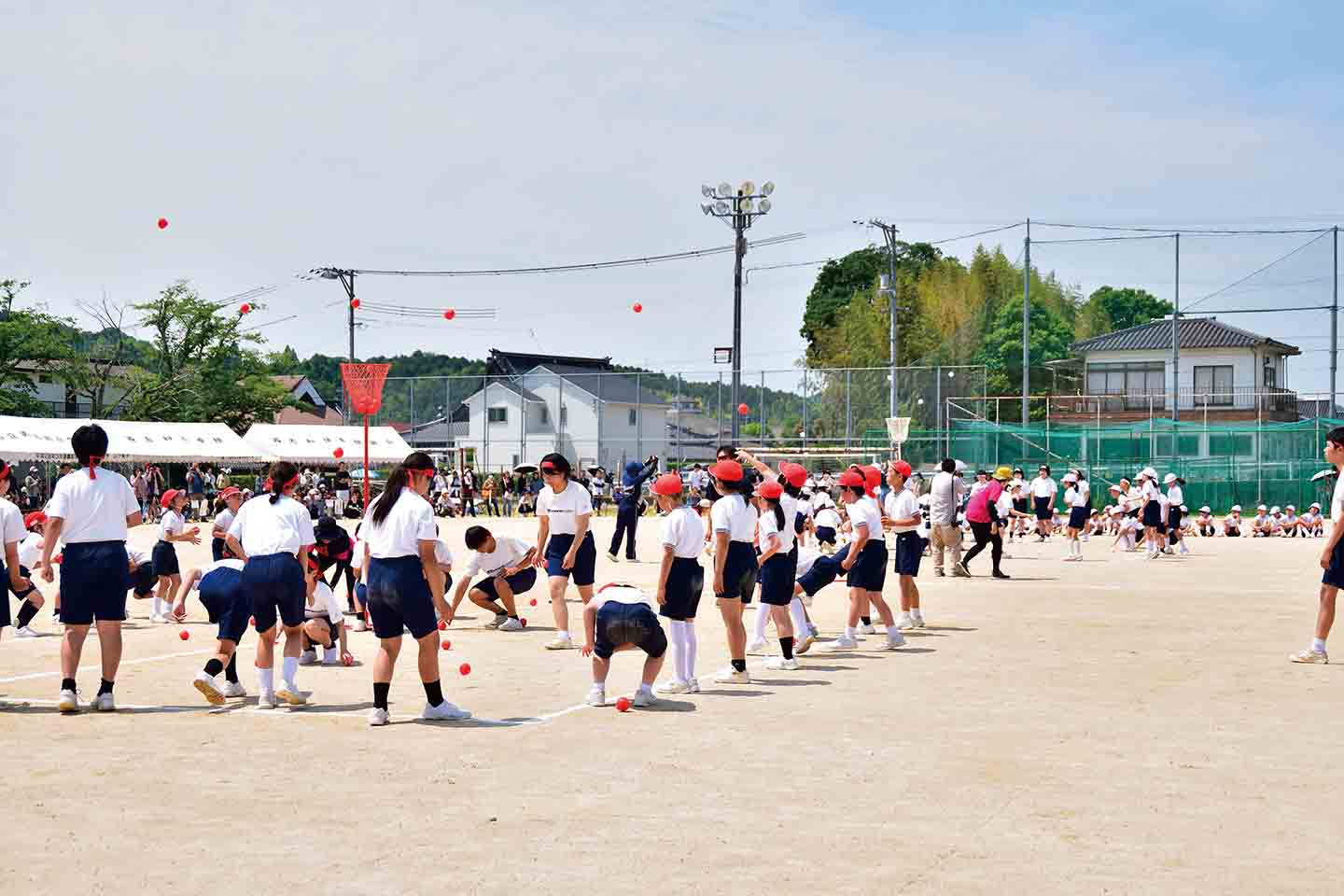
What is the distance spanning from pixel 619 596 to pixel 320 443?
4685cm

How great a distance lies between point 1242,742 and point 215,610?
279 inches

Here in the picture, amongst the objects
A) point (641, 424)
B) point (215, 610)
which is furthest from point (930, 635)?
point (641, 424)

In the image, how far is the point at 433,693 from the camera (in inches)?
367

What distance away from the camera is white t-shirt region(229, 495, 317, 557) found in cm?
964

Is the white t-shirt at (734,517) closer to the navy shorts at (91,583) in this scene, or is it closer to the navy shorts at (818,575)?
the navy shorts at (818,575)

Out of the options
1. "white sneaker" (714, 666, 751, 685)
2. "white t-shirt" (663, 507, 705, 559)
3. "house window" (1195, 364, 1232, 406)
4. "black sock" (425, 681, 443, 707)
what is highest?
"house window" (1195, 364, 1232, 406)

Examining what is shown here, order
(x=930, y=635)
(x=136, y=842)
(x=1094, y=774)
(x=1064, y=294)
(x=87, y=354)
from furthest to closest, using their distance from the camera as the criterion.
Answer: (x=1064, y=294), (x=87, y=354), (x=930, y=635), (x=1094, y=774), (x=136, y=842)

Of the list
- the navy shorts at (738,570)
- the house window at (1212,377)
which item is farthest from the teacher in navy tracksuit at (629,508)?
the house window at (1212,377)

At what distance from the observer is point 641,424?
55.2 meters

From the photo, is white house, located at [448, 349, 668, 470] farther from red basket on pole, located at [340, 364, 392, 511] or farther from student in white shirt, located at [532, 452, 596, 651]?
student in white shirt, located at [532, 452, 596, 651]

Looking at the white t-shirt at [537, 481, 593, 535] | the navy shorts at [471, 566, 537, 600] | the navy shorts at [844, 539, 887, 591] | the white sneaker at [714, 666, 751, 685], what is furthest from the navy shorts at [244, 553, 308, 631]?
the navy shorts at [844, 539, 887, 591]

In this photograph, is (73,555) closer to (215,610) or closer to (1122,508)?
(215,610)

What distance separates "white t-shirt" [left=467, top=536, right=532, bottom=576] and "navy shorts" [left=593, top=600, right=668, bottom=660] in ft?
17.1

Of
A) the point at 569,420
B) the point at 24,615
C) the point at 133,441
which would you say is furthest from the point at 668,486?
the point at 569,420
